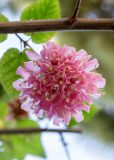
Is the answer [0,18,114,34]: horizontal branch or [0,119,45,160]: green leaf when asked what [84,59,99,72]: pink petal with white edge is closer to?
[0,18,114,34]: horizontal branch

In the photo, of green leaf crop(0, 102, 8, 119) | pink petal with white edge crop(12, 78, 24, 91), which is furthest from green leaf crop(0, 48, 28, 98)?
green leaf crop(0, 102, 8, 119)

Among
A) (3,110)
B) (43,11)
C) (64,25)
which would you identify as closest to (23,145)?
(3,110)

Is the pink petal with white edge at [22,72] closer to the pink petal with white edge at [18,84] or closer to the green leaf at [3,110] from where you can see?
the pink petal with white edge at [18,84]

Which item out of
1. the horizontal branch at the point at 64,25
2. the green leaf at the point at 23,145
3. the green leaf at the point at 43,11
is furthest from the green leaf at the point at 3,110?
the horizontal branch at the point at 64,25

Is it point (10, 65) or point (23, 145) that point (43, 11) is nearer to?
point (10, 65)

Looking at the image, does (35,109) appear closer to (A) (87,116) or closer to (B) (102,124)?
(A) (87,116)
